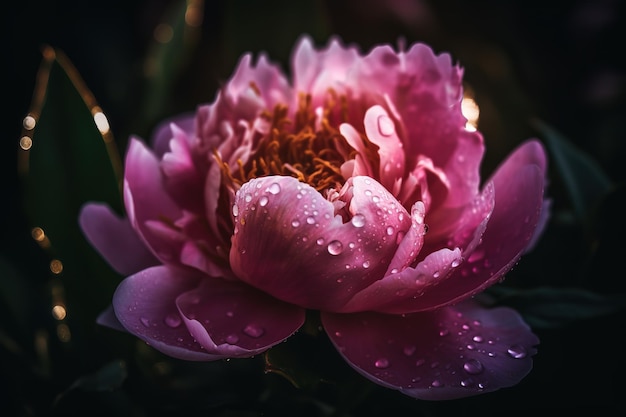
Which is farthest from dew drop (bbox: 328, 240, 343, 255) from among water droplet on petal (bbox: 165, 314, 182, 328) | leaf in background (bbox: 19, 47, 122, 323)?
leaf in background (bbox: 19, 47, 122, 323)

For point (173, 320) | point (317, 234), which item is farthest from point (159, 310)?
point (317, 234)

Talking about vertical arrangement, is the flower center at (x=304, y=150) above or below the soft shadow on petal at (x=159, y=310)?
above

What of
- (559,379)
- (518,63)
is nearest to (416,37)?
(518,63)

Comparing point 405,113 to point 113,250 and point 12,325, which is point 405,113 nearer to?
point 113,250

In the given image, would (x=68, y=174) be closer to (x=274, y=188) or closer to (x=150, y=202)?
(x=150, y=202)

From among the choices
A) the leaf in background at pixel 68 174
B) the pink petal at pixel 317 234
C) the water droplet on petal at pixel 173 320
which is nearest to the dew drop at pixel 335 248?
the pink petal at pixel 317 234

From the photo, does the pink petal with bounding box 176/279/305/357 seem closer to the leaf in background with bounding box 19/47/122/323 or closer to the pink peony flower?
the pink peony flower

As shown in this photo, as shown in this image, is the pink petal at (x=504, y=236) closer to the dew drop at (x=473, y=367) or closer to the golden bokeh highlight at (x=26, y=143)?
the dew drop at (x=473, y=367)
